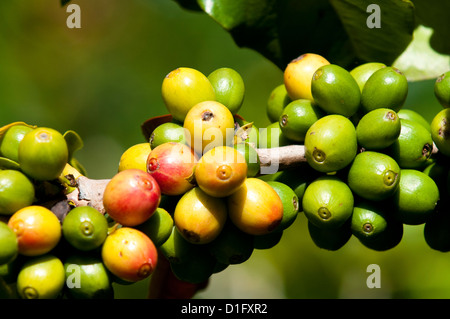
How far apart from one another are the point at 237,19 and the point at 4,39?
3.18 metres

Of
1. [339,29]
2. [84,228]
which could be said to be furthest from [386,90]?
[84,228]

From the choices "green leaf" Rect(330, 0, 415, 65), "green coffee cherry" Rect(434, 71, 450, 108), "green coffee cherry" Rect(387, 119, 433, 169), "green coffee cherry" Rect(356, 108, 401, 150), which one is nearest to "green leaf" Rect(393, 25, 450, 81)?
"green leaf" Rect(330, 0, 415, 65)

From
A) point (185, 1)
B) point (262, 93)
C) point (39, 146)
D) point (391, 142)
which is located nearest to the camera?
point (39, 146)

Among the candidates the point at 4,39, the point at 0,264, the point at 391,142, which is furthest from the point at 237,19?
the point at 4,39

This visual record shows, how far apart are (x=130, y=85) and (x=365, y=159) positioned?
11.0 feet

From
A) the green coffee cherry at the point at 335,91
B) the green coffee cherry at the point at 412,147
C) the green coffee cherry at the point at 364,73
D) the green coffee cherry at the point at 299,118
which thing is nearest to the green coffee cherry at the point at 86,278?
the green coffee cherry at the point at 299,118

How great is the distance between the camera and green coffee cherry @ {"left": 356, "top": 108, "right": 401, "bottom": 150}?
2.08 meters

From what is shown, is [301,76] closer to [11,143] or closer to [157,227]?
[157,227]

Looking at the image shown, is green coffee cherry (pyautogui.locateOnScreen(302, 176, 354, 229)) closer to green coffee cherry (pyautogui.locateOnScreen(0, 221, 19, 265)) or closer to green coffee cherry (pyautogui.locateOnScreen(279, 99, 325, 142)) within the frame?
green coffee cherry (pyautogui.locateOnScreen(279, 99, 325, 142))

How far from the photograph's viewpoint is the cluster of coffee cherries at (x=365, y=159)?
2082 millimetres

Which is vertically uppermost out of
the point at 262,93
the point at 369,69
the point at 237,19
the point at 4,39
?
the point at 237,19

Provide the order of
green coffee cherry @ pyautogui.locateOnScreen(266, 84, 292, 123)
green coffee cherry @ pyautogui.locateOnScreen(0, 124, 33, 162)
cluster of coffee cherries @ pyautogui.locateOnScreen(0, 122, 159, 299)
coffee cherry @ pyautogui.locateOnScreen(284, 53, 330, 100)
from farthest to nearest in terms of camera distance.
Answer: green coffee cherry @ pyautogui.locateOnScreen(266, 84, 292, 123)
coffee cherry @ pyautogui.locateOnScreen(284, 53, 330, 100)
green coffee cherry @ pyautogui.locateOnScreen(0, 124, 33, 162)
cluster of coffee cherries @ pyautogui.locateOnScreen(0, 122, 159, 299)

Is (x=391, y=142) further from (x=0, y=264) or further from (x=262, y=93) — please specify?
(x=262, y=93)

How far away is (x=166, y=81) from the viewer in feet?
7.26
